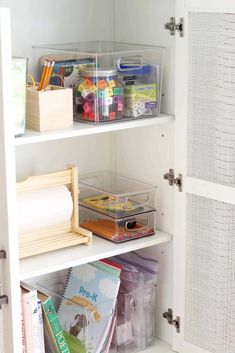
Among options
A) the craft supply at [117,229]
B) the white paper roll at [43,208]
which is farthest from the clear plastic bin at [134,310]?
the white paper roll at [43,208]

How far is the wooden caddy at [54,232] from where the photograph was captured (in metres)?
2.04

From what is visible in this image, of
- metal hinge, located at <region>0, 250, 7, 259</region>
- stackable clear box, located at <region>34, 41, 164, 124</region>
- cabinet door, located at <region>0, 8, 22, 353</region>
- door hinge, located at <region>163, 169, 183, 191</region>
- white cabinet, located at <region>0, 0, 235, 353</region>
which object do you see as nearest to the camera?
cabinet door, located at <region>0, 8, 22, 353</region>

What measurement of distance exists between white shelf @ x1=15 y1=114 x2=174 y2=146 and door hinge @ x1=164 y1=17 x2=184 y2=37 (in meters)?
0.24

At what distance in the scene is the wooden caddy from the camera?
2.04m

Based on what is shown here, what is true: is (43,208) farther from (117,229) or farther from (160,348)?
(160,348)

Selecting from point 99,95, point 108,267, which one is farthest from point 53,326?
point 99,95

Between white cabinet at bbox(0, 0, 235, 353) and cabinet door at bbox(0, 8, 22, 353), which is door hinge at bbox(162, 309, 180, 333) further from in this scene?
cabinet door at bbox(0, 8, 22, 353)

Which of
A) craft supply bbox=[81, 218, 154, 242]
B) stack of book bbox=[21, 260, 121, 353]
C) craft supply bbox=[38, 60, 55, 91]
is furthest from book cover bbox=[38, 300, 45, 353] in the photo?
craft supply bbox=[38, 60, 55, 91]

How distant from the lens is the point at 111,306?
216 centimetres

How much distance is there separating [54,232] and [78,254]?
98 millimetres

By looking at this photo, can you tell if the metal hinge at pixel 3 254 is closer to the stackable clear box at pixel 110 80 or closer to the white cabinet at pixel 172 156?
the white cabinet at pixel 172 156

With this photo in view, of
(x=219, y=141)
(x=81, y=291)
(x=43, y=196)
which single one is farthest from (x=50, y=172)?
(x=219, y=141)

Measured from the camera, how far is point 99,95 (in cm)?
203

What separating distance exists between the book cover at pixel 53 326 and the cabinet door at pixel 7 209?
6.2 inches
